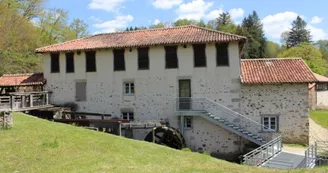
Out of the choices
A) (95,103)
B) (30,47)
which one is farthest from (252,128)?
(30,47)

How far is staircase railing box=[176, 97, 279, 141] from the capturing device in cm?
2084

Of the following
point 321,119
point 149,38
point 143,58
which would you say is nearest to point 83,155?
point 143,58

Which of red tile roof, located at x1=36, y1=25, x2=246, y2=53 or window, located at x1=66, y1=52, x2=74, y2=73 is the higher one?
red tile roof, located at x1=36, y1=25, x2=246, y2=53

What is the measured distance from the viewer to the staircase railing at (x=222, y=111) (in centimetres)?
2084

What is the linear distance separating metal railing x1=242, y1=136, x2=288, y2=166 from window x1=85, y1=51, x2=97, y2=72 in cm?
1277

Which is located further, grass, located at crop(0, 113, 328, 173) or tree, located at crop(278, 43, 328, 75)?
tree, located at crop(278, 43, 328, 75)

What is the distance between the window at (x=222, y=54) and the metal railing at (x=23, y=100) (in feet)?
41.2

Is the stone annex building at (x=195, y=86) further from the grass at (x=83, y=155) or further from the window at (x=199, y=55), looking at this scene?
the grass at (x=83, y=155)

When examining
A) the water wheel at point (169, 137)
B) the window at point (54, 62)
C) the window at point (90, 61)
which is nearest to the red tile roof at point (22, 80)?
the window at point (54, 62)

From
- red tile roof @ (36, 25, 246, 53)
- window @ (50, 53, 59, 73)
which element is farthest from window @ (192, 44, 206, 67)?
window @ (50, 53, 59, 73)

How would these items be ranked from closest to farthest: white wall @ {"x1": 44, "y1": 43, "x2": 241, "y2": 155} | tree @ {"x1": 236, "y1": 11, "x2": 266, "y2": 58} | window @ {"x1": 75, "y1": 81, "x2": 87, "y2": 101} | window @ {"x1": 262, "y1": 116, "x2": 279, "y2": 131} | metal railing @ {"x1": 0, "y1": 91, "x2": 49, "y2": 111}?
metal railing @ {"x1": 0, "y1": 91, "x2": 49, "y2": 111}
window @ {"x1": 262, "y1": 116, "x2": 279, "y2": 131}
white wall @ {"x1": 44, "y1": 43, "x2": 241, "y2": 155}
window @ {"x1": 75, "y1": 81, "x2": 87, "y2": 101}
tree @ {"x1": 236, "y1": 11, "x2": 266, "y2": 58}

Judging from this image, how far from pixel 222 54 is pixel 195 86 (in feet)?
8.98

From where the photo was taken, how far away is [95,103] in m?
23.6

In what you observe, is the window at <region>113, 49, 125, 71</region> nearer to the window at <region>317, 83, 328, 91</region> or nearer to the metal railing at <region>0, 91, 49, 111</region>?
the metal railing at <region>0, 91, 49, 111</region>
